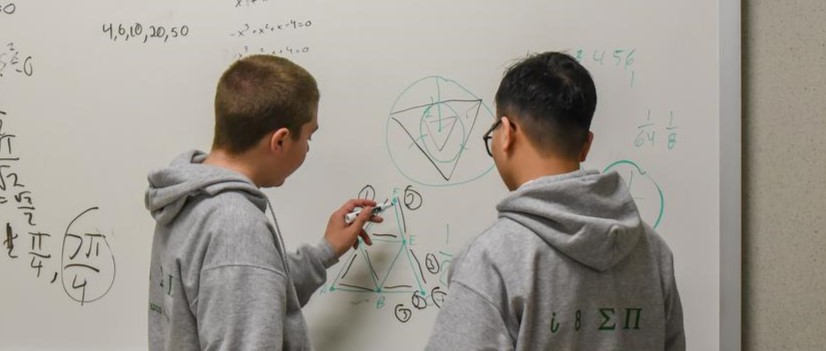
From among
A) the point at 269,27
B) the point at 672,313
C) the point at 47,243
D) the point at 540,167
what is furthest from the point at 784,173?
the point at 47,243

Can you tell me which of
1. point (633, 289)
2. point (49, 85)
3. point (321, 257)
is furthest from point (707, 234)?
point (49, 85)

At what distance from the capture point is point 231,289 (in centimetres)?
98

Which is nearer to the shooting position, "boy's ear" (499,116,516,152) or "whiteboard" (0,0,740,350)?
"boy's ear" (499,116,516,152)

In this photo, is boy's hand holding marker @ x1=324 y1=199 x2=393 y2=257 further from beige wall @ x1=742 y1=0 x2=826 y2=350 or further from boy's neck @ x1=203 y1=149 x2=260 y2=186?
beige wall @ x1=742 y1=0 x2=826 y2=350

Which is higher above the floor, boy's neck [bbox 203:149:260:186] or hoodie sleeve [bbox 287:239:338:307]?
boy's neck [bbox 203:149:260:186]

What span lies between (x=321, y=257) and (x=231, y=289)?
0.28 m

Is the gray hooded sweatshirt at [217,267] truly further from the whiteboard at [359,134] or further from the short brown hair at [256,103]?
the whiteboard at [359,134]

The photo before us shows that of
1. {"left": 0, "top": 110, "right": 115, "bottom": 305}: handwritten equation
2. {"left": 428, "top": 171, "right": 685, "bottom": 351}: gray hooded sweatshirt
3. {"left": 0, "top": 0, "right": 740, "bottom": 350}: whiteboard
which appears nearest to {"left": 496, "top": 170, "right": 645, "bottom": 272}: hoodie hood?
{"left": 428, "top": 171, "right": 685, "bottom": 351}: gray hooded sweatshirt

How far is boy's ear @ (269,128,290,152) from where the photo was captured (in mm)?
1104

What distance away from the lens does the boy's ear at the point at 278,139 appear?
3.62 feet

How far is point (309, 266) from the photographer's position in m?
1.24

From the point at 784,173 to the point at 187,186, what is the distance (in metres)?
0.90

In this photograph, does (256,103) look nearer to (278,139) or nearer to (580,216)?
(278,139)

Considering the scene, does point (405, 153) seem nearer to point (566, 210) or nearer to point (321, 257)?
point (321, 257)
